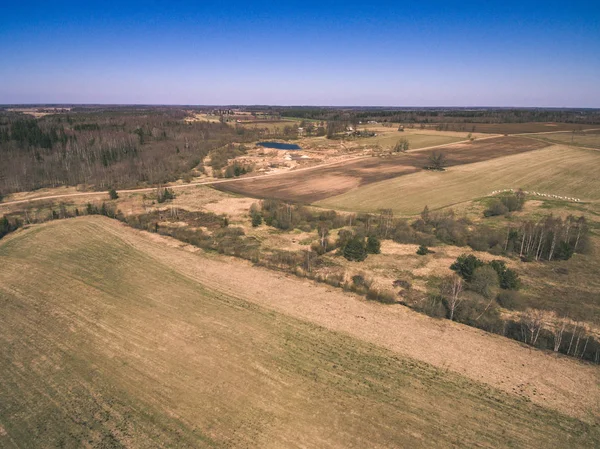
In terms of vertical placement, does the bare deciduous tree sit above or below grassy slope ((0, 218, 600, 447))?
above

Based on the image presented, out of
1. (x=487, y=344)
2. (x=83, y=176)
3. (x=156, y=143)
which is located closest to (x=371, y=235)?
(x=487, y=344)

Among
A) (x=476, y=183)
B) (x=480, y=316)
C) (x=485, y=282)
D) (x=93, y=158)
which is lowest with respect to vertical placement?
(x=480, y=316)

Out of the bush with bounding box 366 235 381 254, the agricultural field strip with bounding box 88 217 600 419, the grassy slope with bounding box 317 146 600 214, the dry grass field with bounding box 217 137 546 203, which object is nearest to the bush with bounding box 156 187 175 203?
the dry grass field with bounding box 217 137 546 203

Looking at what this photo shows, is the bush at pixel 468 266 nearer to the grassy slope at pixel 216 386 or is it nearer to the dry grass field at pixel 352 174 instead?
the grassy slope at pixel 216 386

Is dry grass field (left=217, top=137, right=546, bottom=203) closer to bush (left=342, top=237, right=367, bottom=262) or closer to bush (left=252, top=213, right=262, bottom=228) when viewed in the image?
bush (left=252, top=213, right=262, bottom=228)

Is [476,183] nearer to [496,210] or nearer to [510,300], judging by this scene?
[496,210]

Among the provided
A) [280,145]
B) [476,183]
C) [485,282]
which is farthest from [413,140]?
[485,282]

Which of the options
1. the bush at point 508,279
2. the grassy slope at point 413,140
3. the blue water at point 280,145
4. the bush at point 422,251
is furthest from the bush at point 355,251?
the blue water at point 280,145
